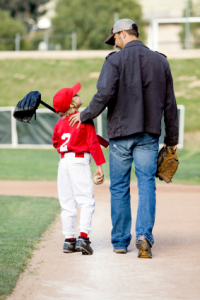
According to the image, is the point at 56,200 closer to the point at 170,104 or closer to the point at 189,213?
the point at 189,213

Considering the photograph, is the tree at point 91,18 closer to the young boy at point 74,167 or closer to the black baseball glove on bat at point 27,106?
the black baseball glove on bat at point 27,106

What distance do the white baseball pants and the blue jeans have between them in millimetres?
228

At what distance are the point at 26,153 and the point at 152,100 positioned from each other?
13.7 meters

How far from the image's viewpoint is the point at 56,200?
25.7 feet

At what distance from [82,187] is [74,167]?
20 centimetres

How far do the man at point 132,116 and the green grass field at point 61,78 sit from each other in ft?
69.3

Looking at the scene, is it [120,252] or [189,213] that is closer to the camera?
[120,252]

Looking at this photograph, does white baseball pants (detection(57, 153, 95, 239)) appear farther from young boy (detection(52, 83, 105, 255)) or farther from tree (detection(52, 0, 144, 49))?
tree (detection(52, 0, 144, 49))

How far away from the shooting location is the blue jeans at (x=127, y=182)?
415 cm

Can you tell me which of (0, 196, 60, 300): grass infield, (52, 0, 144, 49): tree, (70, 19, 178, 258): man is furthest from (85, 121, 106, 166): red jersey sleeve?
(52, 0, 144, 49): tree

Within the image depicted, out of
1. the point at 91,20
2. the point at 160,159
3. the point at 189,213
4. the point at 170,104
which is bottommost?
the point at 189,213

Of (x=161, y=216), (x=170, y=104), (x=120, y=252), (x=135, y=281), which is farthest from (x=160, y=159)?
(x=161, y=216)

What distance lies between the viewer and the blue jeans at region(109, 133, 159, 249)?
415 cm

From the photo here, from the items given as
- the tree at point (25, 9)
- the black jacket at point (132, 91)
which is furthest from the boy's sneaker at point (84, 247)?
the tree at point (25, 9)
